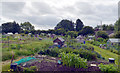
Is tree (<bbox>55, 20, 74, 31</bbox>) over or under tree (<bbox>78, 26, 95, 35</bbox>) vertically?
over

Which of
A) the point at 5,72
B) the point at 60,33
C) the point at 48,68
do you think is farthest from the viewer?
the point at 60,33

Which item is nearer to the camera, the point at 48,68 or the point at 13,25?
the point at 48,68

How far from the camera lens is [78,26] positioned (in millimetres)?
35969

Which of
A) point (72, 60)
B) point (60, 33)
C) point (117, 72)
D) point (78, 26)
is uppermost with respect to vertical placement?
point (78, 26)

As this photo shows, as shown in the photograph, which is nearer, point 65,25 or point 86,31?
point 65,25

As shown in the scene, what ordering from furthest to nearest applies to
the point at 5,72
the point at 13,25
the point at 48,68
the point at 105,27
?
1. the point at 105,27
2. the point at 13,25
3. the point at 48,68
4. the point at 5,72

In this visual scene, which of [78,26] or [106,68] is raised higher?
[78,26]

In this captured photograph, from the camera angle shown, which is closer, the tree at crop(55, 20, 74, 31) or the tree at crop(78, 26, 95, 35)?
the tree at crop(55, 20, 74, 31)

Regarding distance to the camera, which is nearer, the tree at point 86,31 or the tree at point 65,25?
the tree at point 65,25

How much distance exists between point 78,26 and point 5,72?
33.3 metres

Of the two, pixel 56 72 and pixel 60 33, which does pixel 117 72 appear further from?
pixel 60 33

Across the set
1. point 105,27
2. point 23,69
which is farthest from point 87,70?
point 105,27

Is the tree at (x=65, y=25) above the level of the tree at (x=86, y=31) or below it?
above

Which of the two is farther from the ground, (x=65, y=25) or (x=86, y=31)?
(x=65, y=25)
